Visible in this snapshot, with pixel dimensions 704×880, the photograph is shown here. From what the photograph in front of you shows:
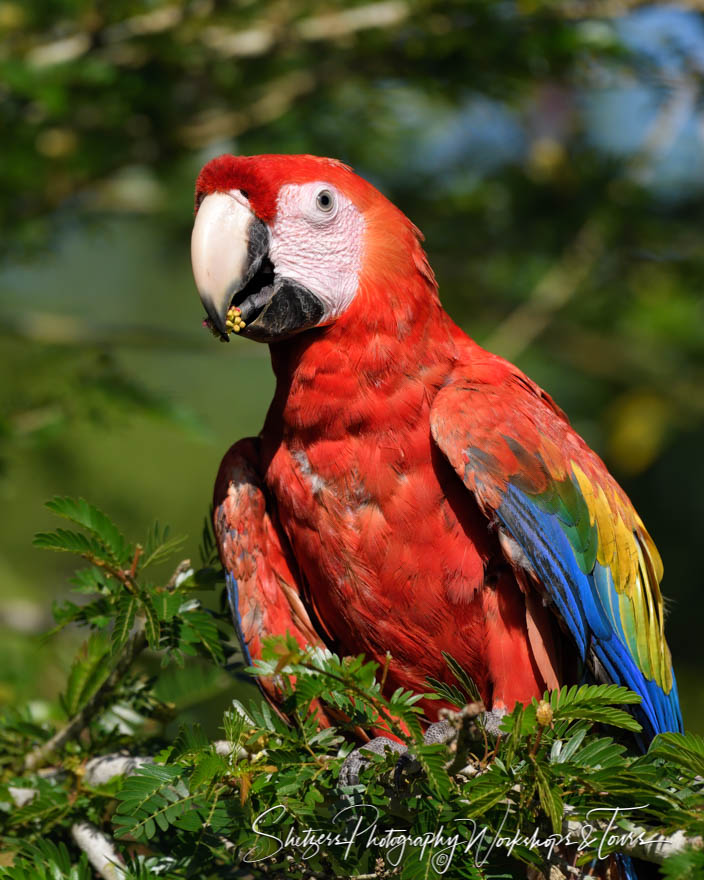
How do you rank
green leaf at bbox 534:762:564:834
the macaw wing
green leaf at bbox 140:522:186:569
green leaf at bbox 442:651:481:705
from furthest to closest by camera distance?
the macaw wing < green leaf at bbox 140:522:186:569 < green leaf at bbox 442:651:481:705 < green leaf at bbox 534:762:564:834

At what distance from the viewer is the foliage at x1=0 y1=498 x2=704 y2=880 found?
4.25 feet

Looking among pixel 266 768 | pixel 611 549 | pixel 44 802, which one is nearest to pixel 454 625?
pixel 611 549

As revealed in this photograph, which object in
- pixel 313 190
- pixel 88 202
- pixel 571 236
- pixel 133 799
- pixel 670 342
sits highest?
pixel 88 202

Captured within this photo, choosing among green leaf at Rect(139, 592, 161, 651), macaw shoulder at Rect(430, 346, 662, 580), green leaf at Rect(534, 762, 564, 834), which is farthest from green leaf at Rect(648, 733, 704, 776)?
green leaf at Rect(139, 592, 161, 651)

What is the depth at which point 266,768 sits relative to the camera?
1.43 m

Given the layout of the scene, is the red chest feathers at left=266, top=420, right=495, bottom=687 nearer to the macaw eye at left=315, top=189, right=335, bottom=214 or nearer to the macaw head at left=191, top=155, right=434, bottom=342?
the macaw head at left=191, top=155, right=434, bottom=342

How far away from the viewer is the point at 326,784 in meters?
1.44

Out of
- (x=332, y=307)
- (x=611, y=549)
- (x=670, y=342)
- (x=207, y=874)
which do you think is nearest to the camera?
(x=207, y=874)

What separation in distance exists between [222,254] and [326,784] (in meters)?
1.04

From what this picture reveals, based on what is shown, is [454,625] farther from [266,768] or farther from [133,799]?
[133,799]

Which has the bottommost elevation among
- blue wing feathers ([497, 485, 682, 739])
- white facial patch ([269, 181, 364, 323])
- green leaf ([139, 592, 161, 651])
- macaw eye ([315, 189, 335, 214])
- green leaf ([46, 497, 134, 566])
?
blue wing feathers ([497, 485, 682, 739])

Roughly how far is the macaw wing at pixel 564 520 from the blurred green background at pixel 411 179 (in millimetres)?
812

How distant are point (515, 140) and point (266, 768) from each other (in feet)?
14.0

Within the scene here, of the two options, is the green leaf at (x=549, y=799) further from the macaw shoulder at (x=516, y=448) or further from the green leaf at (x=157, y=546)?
the green leaf at (x=157, y=546)
